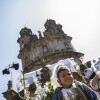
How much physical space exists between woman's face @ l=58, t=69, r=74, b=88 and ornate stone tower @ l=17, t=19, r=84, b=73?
38.1m

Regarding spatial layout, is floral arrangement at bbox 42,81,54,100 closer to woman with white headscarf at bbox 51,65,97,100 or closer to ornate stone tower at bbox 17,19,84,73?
woman with white headscarf at bbox 51,65,97,100

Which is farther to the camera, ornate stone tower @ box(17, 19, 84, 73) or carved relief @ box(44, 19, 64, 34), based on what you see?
carved relief @ box(44, 19, 64, 34)

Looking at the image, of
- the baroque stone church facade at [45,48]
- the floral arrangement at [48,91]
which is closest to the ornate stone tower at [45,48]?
the baroque stone church facade at [45,48]

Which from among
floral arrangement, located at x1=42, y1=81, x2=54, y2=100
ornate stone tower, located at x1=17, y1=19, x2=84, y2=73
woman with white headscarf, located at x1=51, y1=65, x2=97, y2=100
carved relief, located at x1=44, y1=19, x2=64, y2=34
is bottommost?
woman with white headscarf, located at x1=51, y1=65, x2=97, y2=100

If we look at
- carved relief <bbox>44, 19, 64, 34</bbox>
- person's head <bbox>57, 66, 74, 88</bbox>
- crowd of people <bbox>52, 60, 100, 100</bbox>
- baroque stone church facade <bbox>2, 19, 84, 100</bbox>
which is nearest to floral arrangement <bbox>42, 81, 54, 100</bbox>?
crowd of people <bbox>52, 60, 100, 100</bbox>

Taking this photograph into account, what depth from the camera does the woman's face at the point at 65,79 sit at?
500cm

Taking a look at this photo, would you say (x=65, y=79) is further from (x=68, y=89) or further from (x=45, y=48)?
(x=45, y=48)

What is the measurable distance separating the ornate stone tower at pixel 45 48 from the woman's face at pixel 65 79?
38.1 metres

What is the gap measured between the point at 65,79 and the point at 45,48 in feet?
140

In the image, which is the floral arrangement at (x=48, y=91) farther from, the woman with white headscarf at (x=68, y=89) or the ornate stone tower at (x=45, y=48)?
the ornate stone tower at (x=45, y=48)

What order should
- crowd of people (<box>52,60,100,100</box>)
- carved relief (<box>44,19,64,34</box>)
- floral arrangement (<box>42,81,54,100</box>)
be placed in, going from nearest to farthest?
1. crowd of people (<box>52,60,100,100</box>)
2. floral arrangement (<box>42,81,54,100</box>)
3. carved relief (<box>44,19,64,34</box>)

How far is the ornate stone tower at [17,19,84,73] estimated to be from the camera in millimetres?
44500

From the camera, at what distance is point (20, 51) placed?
49969 millimetres

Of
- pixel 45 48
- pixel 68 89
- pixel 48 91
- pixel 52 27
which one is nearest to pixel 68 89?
pixel 68 89
